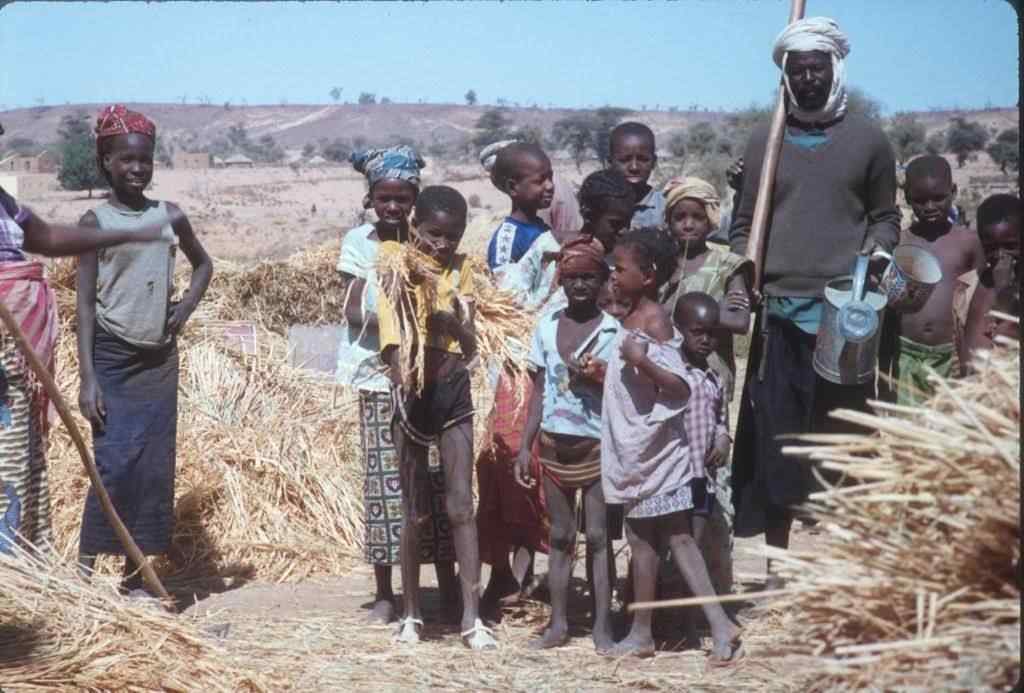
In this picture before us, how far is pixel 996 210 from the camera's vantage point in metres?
5.52

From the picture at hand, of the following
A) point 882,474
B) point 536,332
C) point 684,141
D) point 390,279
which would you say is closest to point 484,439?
point 536,332

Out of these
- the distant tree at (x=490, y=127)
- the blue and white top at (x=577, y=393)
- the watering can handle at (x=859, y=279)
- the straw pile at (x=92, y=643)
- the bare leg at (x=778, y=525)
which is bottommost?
the straw pile at (x=92, y=643)

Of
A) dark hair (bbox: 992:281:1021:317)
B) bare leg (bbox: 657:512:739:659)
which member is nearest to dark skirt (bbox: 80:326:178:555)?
bare leg (bbox: 657:512:739:659)

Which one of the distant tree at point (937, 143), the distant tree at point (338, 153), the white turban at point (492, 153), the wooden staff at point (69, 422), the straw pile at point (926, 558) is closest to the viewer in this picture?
the straw pile at point (926, 558)

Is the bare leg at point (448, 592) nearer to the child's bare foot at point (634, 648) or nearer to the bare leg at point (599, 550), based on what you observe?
the bare leg at point (599, 550)

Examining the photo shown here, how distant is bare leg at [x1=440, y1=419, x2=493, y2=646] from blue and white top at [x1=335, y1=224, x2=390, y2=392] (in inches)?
15.1

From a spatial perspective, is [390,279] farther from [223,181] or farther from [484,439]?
[223,181]

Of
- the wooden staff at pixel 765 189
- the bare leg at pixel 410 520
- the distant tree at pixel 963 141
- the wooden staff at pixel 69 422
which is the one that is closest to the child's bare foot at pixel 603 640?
the bare leg at pixel 410 520

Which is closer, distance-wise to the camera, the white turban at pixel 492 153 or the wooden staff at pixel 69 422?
the wooden staff at pixel 69 422

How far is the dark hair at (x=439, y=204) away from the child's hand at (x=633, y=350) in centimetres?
79

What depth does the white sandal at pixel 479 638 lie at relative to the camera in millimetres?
5223

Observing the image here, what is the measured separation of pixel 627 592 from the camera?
5594 millimetres

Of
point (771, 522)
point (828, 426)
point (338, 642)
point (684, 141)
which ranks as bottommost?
point (338, 642)

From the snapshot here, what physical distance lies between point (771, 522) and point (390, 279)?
5.96 ft
